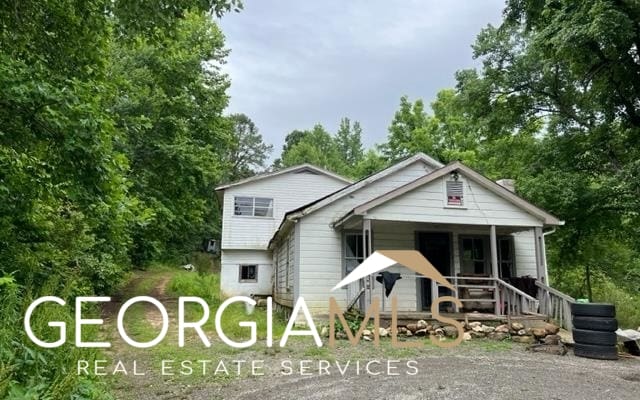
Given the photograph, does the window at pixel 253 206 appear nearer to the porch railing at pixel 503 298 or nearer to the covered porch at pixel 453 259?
the covered porch at pixel 453 259

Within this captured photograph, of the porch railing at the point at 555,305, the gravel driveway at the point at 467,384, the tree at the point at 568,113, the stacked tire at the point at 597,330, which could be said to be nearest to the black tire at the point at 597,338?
the stacked tire at the point at 597,330

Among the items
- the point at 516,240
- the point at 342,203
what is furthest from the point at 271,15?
the point at 516,240

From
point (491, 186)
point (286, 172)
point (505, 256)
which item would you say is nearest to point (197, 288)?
point (286, 172)

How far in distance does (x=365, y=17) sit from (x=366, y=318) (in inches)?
285

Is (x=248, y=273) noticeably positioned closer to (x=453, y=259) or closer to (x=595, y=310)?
(x=453, y=259)

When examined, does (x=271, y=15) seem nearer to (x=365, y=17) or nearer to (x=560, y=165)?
(x=365, y=17)

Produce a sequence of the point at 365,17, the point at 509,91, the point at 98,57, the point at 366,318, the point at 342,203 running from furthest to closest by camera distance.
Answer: the point at 509,91 → the point at 342,203 → the point at 365,17 → the point at 366,318 → the point at 98,57

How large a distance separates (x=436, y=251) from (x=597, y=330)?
492 centimetres

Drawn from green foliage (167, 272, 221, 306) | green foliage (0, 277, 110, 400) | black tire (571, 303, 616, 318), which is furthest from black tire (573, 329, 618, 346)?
green foliage (167, 272, 221, 306)

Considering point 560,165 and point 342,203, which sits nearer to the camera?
point 342,203

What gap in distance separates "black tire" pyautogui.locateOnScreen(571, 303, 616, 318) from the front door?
4461 millimetres

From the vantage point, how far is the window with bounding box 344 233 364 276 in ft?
39.0

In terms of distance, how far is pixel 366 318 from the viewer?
914cm

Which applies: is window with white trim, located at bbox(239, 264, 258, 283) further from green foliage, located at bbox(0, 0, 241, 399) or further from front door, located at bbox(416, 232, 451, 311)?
green foliage, located at bbox(0, 0, 241, 399)
